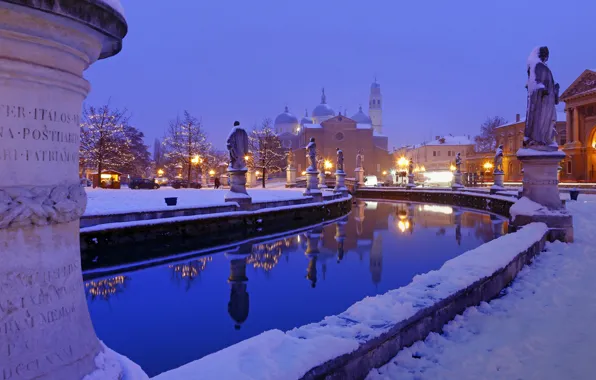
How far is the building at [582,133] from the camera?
157 ft

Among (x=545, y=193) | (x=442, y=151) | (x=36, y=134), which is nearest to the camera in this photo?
(x=36, y=134)

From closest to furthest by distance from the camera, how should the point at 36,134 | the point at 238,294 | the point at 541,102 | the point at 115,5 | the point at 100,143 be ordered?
the point at 36,134
the point at 115,5
the point at 238,294
the point at 541,102
the point at 100,143

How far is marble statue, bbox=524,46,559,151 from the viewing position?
32.6 feet

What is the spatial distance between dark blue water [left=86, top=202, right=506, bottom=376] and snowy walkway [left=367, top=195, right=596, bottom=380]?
303 centimetres

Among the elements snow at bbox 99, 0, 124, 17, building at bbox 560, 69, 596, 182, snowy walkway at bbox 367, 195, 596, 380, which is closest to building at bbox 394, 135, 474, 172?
building at bbox 560, 69, 596, 182

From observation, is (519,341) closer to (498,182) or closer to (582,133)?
(498,182)

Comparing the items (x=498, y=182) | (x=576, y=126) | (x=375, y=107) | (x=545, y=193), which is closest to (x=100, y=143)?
(x=498, y=182)

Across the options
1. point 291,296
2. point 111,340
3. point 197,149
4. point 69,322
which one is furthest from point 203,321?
point 197,149

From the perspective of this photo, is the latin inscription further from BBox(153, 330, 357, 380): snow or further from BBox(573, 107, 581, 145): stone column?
BBox(573, 107, 581, 145): stone column

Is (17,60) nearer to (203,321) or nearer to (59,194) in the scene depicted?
(59,194)

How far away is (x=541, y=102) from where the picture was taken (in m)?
10.0

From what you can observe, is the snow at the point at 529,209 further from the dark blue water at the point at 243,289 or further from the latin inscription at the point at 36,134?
the latin inscription at the point at 36,134

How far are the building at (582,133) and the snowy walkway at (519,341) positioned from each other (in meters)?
50.6

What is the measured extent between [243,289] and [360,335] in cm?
623
